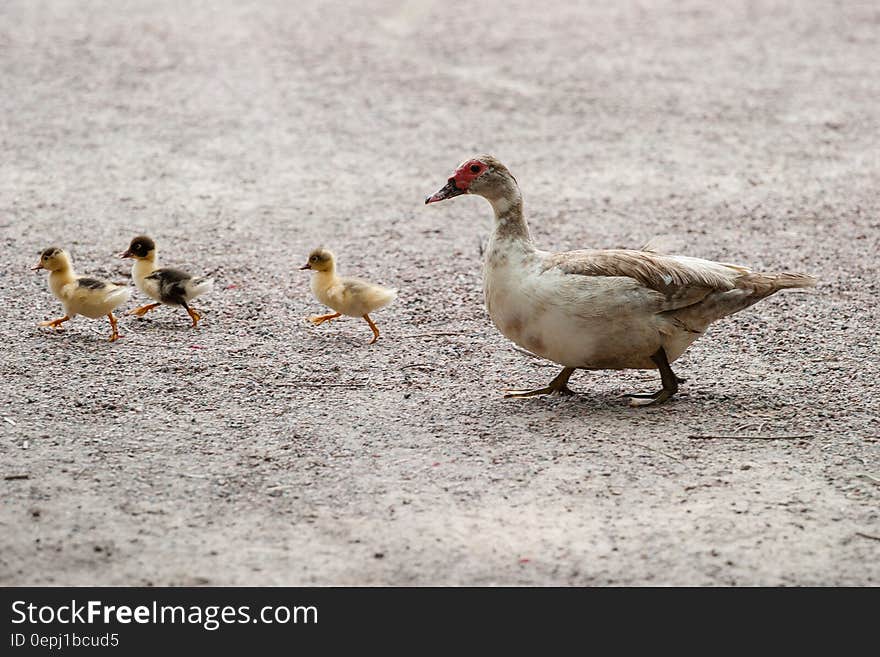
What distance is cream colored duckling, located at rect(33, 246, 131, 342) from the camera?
6777mm

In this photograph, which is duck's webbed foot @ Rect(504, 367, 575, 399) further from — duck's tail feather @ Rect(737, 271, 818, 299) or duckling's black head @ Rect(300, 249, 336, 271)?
duckling's black head @ Rect(300, 249, 336, 271)

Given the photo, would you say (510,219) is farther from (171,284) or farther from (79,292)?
(79,292)

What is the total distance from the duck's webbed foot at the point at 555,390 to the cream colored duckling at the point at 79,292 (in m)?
2.26

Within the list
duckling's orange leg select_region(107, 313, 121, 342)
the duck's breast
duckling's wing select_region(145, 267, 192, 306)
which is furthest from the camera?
duckling's wing select_region(145, 267, 192, 306)

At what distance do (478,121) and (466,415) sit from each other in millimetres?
5931

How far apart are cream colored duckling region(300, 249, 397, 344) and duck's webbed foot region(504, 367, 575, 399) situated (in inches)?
44.4

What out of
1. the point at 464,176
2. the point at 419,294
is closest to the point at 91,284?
the point at 419,294

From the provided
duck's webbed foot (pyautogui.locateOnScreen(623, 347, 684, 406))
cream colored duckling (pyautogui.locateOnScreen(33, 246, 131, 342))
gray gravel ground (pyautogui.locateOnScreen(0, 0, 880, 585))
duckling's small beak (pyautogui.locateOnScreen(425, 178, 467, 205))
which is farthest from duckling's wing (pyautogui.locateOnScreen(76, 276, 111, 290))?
duck's webbed foot (pyautogui.locateOnScreen(623, 347, 684, 406))

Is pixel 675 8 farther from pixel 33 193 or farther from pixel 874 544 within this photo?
pixel 874 544

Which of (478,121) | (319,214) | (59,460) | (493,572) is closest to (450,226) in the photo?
(319,214)

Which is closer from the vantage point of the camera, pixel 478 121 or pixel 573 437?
pixel 573 437

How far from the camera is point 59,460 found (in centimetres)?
528

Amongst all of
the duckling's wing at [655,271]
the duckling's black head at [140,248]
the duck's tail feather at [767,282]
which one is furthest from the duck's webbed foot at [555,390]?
the duckling's black head at [140,248]

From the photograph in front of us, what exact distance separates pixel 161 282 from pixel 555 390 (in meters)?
2.39
